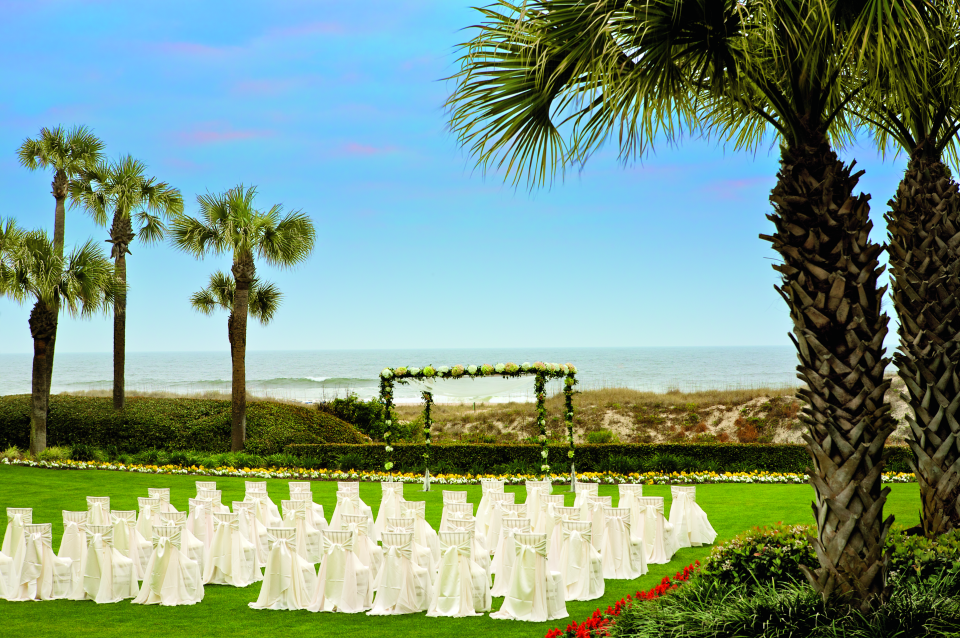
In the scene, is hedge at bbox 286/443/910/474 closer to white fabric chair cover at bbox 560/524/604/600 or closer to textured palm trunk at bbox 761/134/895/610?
white fabric chair cover at bbox 560/524/604/600

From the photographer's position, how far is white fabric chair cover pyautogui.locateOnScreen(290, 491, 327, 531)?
30.6 feet

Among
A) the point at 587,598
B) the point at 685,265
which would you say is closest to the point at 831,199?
the point at 587,598

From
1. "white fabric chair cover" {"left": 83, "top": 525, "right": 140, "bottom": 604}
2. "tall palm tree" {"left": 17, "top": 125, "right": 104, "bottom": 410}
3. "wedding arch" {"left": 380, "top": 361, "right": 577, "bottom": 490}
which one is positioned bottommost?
"white fabric chair cover" {"left": 83, "top": 525, "right": 140, "bottom": 604}

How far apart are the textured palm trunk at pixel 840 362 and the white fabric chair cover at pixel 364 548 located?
4271 mm

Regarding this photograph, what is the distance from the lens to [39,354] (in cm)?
1992

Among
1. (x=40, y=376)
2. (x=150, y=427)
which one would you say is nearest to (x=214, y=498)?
(x=150, y=427)

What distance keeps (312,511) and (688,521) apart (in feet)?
16.5

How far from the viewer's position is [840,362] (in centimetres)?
462

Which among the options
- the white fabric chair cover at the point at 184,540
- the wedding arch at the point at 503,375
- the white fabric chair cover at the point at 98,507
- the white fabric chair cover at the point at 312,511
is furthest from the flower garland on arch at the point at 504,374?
the white fabric chair cover at the point at 184,540

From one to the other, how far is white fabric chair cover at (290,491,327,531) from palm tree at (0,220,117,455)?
42.2 feet

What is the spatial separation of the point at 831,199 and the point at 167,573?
266 inches

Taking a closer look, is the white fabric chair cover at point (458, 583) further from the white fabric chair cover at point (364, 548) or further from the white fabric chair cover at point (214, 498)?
the white fabric chair cover at point (214, 498)

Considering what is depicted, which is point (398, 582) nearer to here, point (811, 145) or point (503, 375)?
point (811, 145)

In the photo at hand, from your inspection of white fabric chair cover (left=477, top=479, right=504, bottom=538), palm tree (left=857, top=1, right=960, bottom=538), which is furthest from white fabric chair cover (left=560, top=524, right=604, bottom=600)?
palm tree (left=857, top=1, right=960, bottom=538)
